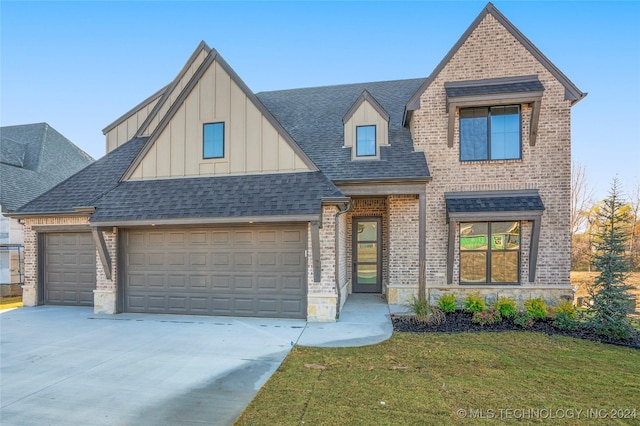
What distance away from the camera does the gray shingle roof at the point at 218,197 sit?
794 cm

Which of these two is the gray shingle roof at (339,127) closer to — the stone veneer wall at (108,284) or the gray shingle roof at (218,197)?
the gray shingle roof at (218,197)

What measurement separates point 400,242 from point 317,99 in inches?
301

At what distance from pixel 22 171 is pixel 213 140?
14425 mm

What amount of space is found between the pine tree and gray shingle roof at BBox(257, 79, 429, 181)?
4.35 meters

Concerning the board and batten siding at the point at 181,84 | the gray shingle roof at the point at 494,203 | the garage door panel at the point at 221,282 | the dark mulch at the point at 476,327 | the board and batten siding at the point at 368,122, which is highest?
the board and batten siding at the point at 181,84

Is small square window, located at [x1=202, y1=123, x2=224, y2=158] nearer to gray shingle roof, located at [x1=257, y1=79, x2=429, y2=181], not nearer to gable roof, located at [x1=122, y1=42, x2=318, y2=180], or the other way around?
gable roof, located at [x1=122, y1=42, x2=318, y2=180]

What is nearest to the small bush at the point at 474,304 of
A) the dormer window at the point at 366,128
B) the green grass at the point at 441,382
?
the green grass at the point at 441,382

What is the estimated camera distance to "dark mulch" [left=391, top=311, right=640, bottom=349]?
23.3 feet

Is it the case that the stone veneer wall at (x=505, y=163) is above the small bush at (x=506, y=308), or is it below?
above

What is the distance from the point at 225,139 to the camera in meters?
8.97

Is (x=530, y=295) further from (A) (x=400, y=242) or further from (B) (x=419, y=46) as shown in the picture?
(B) (x=419, y=46)

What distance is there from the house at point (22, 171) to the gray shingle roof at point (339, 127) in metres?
10.5

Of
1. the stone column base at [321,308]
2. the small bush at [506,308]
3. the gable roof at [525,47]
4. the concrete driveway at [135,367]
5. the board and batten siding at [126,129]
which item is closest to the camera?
the concrete driveway at [135,367]

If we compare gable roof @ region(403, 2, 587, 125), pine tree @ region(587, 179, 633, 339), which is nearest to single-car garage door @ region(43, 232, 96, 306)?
gable roof @ region(403, 2, 587, 125)
